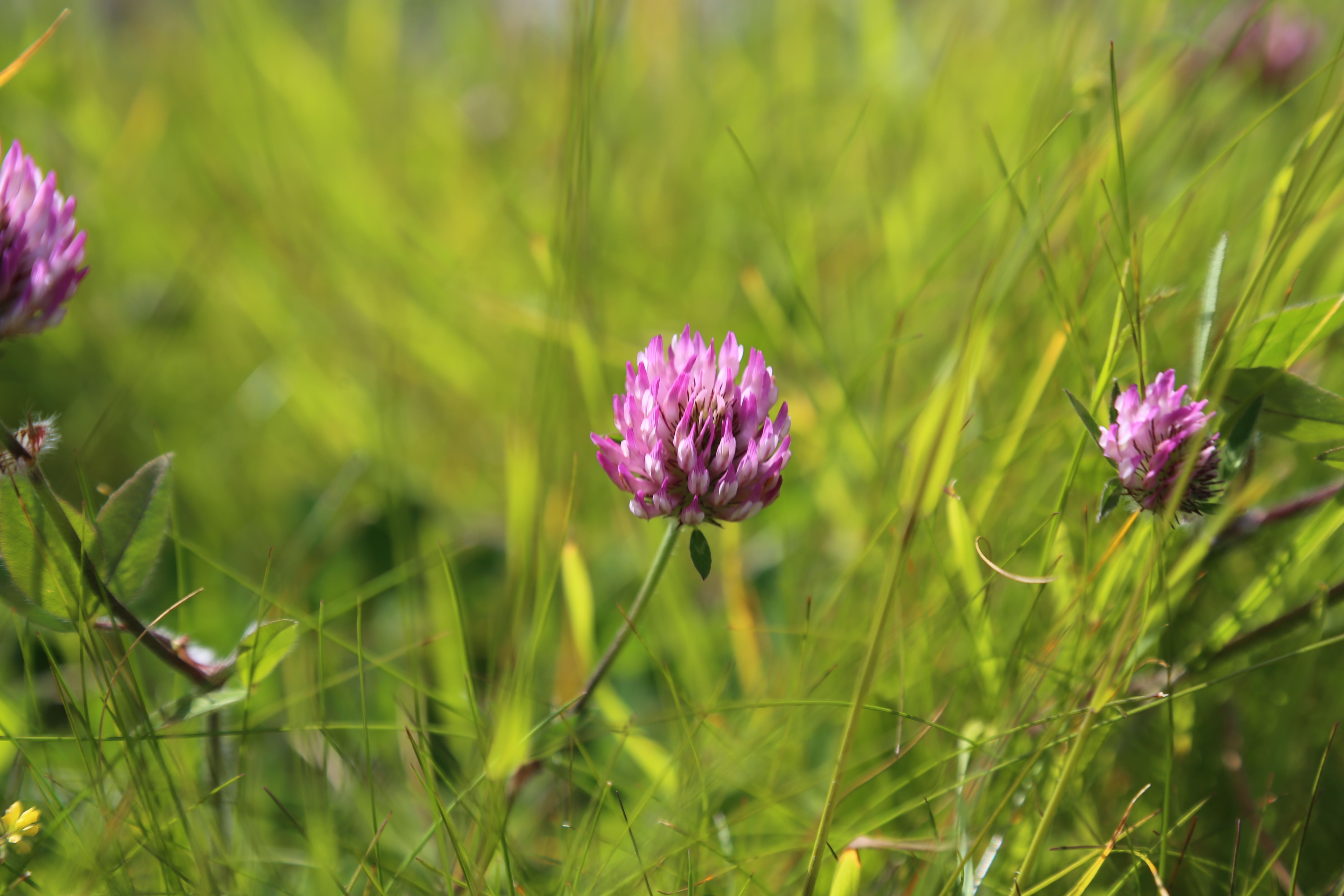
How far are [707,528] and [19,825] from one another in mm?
752

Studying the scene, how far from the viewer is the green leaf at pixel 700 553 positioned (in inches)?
23.7

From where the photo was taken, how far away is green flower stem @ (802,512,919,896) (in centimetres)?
49

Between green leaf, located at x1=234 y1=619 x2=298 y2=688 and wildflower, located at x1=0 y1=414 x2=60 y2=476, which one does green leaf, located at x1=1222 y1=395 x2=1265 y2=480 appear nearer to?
green leaf, located at x1=234 y1=619 x2=298 y2=688

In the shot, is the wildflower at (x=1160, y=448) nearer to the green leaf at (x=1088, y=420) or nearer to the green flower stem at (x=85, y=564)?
the green leaf at (x=1088, y=420)

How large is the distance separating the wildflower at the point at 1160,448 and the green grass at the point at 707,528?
33mm

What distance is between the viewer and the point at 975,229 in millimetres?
1536

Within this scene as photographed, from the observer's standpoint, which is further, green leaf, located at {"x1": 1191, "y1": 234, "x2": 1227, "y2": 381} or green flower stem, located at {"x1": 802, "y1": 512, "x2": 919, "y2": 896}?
green leaf, located at {"x1": 1191, "y1": 234, "x2": 1227, "y2": 381}

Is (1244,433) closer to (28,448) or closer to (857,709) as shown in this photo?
(857,709)

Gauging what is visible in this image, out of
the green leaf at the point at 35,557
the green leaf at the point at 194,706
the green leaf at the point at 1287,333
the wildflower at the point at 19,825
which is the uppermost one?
the green leaf at the point at 1287,333

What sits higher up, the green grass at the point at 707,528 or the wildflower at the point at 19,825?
the green grass at the point at 707,528

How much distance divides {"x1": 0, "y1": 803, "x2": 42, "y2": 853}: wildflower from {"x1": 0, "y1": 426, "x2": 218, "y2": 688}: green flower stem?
117 millimetres

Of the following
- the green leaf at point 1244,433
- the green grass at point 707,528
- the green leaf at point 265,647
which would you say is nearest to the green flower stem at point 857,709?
the green grass at point 707,528

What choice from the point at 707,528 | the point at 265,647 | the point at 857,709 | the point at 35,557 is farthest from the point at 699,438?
the point at 707,528

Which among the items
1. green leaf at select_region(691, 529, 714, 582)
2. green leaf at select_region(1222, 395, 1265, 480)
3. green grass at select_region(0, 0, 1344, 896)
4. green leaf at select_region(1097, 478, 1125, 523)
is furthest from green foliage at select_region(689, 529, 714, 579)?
green leaf at select_region(1222, 395, 1265, 480)
